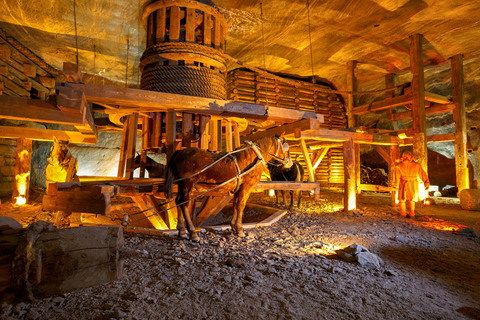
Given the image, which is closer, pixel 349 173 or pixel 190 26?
pixel 190 26

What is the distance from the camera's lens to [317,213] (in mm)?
7730

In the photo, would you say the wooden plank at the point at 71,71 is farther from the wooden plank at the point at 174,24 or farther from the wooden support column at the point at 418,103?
the wooden support column at the point at 418,103

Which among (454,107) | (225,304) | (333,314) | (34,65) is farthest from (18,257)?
(454,107)

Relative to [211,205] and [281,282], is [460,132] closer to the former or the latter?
[211,205]

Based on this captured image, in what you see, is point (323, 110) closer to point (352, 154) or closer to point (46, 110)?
point (352, 154)

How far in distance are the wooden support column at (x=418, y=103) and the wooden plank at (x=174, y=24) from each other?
8.70 m

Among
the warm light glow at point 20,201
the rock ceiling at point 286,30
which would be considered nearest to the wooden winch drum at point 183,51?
the rock ceiling at point 286,30

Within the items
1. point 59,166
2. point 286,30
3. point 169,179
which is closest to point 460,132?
point 286,30

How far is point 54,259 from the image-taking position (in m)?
2.08

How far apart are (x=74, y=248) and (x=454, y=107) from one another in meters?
13.4

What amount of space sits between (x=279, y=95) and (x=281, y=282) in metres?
12.9

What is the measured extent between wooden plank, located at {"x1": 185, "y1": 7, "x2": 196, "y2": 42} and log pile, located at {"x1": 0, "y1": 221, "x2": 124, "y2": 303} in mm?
4578

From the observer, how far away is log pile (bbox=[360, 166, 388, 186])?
1588 centimetres

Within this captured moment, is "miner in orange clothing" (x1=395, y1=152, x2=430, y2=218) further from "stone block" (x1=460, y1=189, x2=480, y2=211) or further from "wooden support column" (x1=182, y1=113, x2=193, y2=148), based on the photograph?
"wooden support column" (x1=182, y1=113, x2=193, y2=148)
